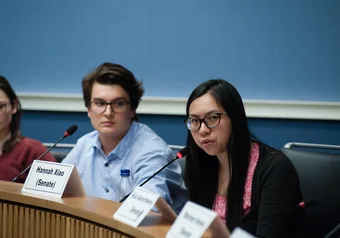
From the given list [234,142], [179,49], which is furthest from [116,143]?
[179,49]

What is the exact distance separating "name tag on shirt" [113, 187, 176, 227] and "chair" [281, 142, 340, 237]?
2.60 feet

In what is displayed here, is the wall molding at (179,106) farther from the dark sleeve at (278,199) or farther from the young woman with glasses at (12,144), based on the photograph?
the dark sleeve at (278,199)

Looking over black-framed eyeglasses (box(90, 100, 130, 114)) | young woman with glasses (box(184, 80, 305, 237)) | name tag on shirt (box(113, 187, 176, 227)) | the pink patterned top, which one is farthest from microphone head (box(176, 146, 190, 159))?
black-framed eyeglasses (box(90, 100, 130, 114))

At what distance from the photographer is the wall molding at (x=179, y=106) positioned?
292 centimetres

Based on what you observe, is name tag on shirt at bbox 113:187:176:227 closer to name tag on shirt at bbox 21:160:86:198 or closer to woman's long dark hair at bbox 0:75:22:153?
name tag on shirt at bbox 21:160:86:198

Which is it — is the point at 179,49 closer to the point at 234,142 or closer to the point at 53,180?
the point at 234,142

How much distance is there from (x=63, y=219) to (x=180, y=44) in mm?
1741

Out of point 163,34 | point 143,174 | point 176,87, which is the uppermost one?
point 163,34

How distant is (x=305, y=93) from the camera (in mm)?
2979

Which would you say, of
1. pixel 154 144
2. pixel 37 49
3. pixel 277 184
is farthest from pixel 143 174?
pixel 37 49

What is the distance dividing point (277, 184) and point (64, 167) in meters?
0.66

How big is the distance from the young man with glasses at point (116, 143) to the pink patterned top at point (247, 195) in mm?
329

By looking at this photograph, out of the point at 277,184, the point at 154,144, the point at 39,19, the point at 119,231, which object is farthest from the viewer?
the point at 39,19

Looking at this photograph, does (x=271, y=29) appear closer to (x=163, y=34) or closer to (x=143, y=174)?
(x=163, y=34)
